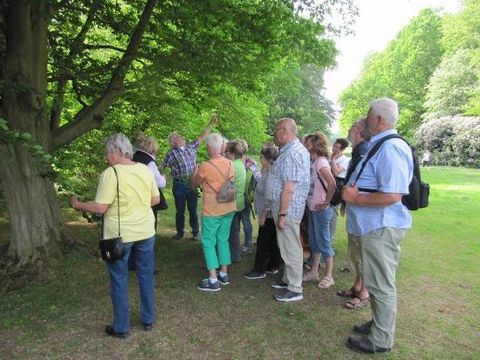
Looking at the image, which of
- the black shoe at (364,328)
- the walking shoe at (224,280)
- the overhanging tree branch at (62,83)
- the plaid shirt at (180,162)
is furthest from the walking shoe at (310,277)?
the overhanging tree branch at (62,83)

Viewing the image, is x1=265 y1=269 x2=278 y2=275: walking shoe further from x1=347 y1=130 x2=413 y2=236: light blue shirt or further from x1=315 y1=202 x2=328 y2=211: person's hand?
x1=347 y1=130 x2=413 y2=236: light blue shirt

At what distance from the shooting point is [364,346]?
4.22m

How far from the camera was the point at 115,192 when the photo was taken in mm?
4074

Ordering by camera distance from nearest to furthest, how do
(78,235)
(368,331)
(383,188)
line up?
(383,188), (368,331), (78,235)

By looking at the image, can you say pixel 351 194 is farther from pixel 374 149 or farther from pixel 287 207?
pixel 287 207

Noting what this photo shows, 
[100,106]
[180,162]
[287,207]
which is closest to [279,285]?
[287,207]

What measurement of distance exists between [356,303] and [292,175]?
1.71 metres

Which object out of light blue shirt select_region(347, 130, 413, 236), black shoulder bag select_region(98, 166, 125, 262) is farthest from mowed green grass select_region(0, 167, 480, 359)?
light blue shirt select_region(347, 130, 413, 236)

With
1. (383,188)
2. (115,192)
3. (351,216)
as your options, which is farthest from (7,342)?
(383,188)

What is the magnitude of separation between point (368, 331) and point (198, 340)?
174 centimetres

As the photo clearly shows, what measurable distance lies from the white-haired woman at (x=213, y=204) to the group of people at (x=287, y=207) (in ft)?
0.04

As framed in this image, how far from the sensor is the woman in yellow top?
13.3 ft

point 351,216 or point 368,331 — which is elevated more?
point 351,216

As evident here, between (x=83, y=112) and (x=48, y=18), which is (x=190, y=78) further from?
(x=48, y=18)
